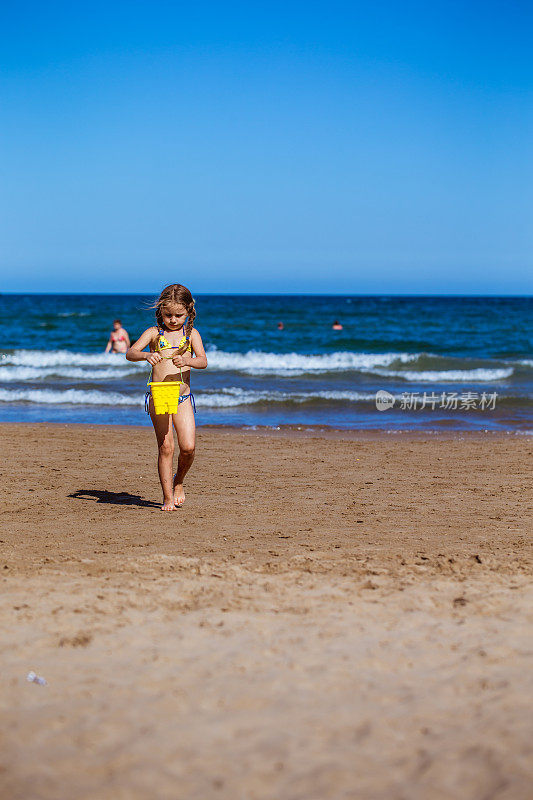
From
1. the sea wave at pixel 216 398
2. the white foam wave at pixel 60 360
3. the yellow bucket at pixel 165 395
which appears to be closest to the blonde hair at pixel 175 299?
the yellow bucket at pixel 165 395

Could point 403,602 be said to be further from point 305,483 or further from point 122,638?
point 305,483

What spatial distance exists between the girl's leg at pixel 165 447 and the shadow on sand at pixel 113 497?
1.02 feet

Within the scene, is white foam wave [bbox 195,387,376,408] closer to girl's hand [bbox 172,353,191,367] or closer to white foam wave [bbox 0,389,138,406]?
white foam wave [bbox 0,389,138,406]

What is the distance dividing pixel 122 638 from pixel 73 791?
3.55 ft

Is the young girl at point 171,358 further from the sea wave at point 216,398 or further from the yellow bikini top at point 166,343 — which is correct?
the sea wave at point 216,398

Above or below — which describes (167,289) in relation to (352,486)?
above

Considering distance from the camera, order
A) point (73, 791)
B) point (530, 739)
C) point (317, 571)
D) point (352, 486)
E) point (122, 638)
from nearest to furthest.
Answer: point (73, 791)
point (530, 739)
point (122, 638)
point (317, 571)
point (352, 486)

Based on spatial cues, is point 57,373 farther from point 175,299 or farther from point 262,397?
point 175,299

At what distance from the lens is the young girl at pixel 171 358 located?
19.2 feet

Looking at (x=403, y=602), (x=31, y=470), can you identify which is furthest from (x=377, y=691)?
(x=31, y=470)

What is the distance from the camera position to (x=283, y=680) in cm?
321

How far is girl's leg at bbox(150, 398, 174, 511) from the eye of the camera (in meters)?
6.01

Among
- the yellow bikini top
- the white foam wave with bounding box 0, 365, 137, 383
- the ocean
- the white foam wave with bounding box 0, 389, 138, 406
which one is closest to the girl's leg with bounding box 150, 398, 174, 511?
the yellow bikini top

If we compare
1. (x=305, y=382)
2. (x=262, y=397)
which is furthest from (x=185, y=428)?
(x=305, y=382)
